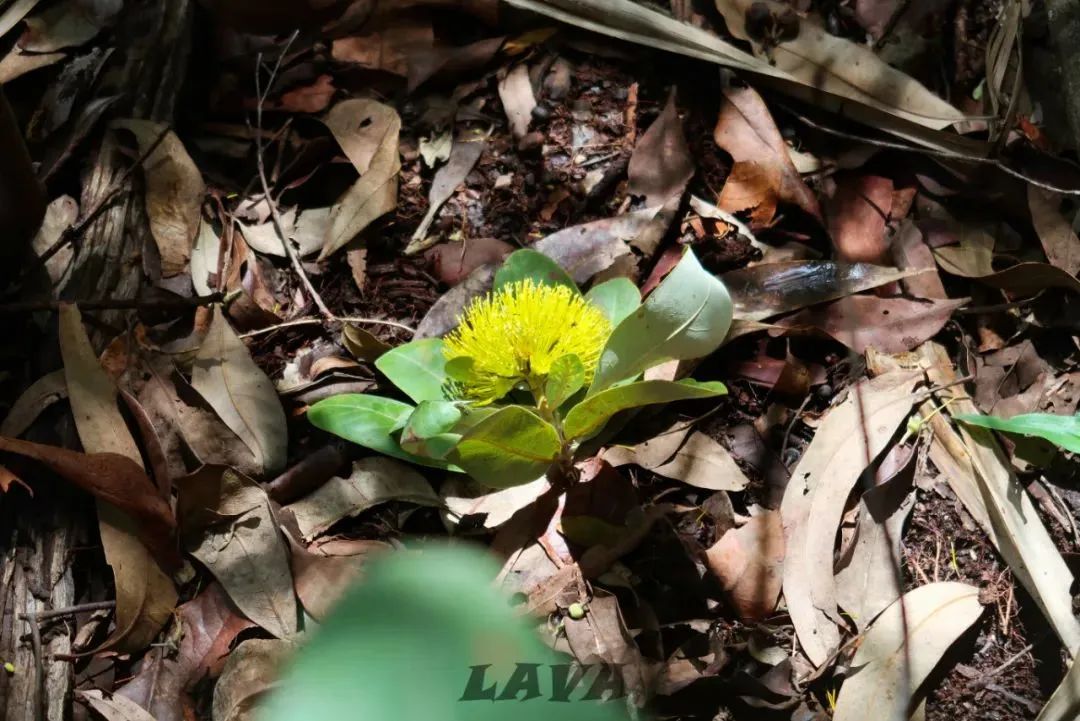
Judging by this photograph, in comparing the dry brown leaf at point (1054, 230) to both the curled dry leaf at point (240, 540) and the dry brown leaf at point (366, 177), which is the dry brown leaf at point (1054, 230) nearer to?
the dry brown leaf at point (366, 177)

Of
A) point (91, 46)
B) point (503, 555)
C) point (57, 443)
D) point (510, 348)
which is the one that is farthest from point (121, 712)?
point (91, 46)

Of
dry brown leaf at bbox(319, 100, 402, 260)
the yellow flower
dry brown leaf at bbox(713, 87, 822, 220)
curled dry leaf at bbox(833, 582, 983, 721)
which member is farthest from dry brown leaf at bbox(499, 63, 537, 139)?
curled dry leaf at bbox(833, 582, 983, 721)

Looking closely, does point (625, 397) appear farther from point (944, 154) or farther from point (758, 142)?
point (944, 154)

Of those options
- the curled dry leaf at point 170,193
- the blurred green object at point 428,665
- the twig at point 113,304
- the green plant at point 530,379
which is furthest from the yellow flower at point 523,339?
the curled dry leaf at point 170,193

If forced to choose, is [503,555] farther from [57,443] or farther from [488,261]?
[57,443]

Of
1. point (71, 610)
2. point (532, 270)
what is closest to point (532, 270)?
point (532, 270)

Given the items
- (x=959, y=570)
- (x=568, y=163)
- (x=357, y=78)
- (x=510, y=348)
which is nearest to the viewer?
(x=510, y=348)

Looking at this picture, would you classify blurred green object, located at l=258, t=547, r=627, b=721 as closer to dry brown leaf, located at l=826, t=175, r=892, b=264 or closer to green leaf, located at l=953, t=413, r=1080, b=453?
green leaf, located at l=953, t=413, r=1080, b=453
